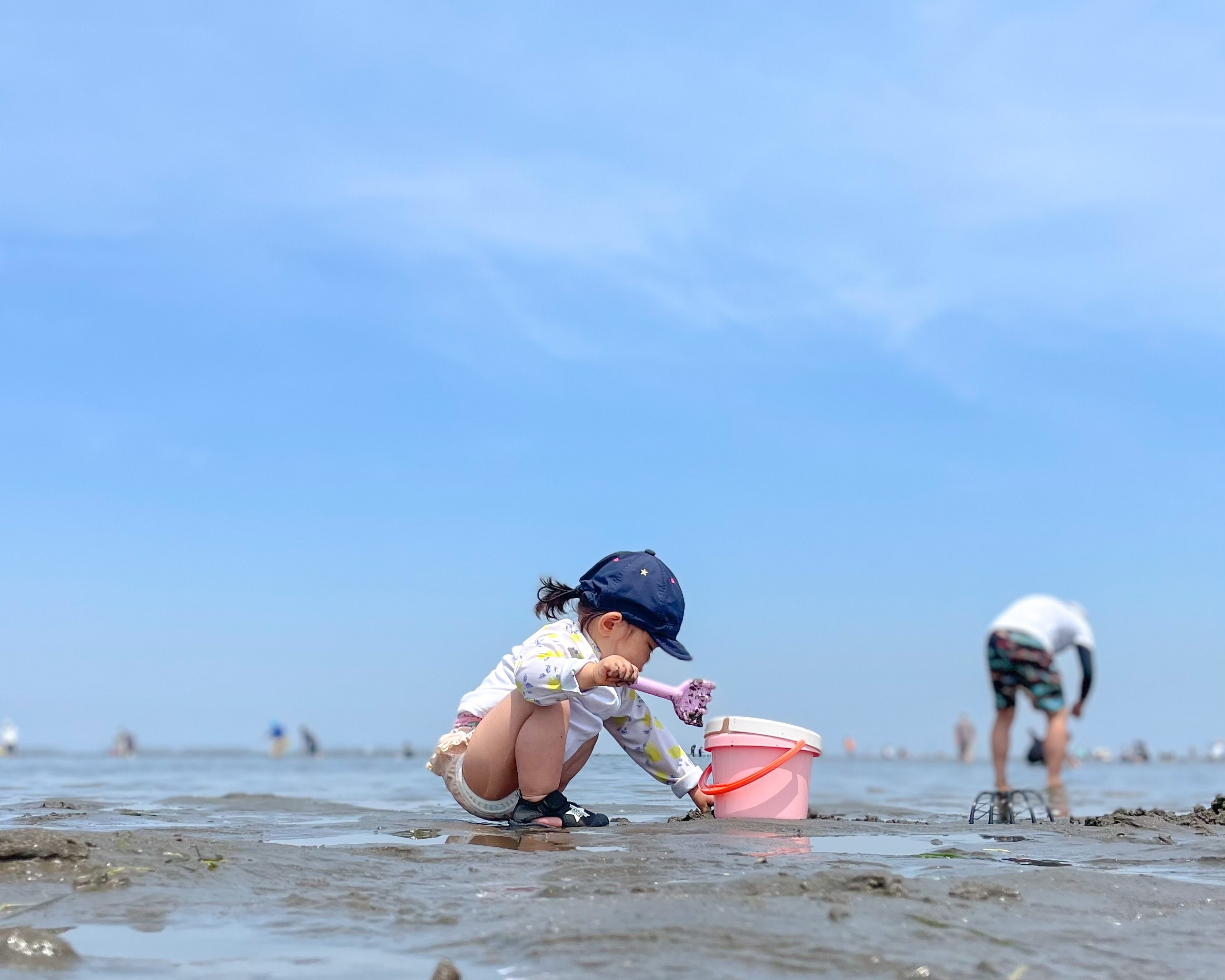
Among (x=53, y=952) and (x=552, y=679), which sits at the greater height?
(x=552, y=679)

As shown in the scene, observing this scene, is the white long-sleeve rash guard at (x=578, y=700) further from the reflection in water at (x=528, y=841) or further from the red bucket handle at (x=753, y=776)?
the reflection in water at (x=528, y=841)

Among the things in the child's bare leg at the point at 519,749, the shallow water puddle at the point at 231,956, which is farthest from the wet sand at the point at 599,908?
the child's bare leg at the point at 519,749

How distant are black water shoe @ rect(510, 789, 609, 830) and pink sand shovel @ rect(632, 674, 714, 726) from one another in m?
0.60

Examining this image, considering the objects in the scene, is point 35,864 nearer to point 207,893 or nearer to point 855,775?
point 207,893

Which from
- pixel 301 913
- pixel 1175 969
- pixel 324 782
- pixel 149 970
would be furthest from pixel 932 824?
pixel 324 782

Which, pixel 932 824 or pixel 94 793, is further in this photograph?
pixel 94 793

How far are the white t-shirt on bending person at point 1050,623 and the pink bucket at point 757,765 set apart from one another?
552 centimetres

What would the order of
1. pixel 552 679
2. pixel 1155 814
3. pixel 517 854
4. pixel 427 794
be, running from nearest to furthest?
pixel 517 854 → pixel 552 679 → pixel 1155 814 → pixel 427 794

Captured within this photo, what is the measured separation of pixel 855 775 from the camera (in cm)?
1584

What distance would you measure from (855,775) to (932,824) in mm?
10905

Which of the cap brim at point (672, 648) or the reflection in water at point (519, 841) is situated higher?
the cap brim at point (672, 648)

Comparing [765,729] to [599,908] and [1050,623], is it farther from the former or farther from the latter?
[1050,623]

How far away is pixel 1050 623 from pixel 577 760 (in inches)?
257

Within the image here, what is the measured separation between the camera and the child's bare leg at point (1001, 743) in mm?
9672
